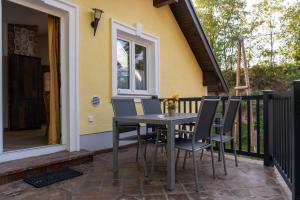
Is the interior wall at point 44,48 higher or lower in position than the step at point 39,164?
higher

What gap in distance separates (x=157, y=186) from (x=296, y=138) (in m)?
1.41

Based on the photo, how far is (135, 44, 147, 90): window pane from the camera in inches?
222

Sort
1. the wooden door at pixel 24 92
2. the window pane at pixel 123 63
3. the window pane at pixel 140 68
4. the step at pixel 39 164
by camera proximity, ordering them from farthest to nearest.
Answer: the wooden door at pixel 24 92, the window pane at pixel 140 68, the window pane at pixel 123 63, the step at pixel 39 164

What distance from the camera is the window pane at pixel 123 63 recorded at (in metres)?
5.11

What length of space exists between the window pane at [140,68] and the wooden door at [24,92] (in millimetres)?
2726

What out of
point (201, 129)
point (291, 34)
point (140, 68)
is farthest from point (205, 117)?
point (291, 34)

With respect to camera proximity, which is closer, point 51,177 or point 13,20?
point 51,177

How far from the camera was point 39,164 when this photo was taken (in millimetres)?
3031

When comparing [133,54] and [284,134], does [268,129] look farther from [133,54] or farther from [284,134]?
[133,54]

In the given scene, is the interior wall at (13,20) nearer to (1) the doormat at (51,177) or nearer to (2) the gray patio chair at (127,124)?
(2) the gray patio chair at (127,124)

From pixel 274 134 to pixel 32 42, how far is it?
19.3ft

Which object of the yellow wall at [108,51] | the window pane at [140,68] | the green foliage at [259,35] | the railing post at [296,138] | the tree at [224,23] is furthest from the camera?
the tree at [224,23]

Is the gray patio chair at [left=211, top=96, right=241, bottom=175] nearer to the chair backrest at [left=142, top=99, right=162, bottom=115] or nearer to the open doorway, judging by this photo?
the chair backrest at [left=142, top=99, right=162, bottom=115]

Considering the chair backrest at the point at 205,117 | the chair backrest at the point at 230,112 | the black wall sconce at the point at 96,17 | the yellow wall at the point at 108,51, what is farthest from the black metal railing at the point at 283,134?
the black wall sconce at the point at 96,17
